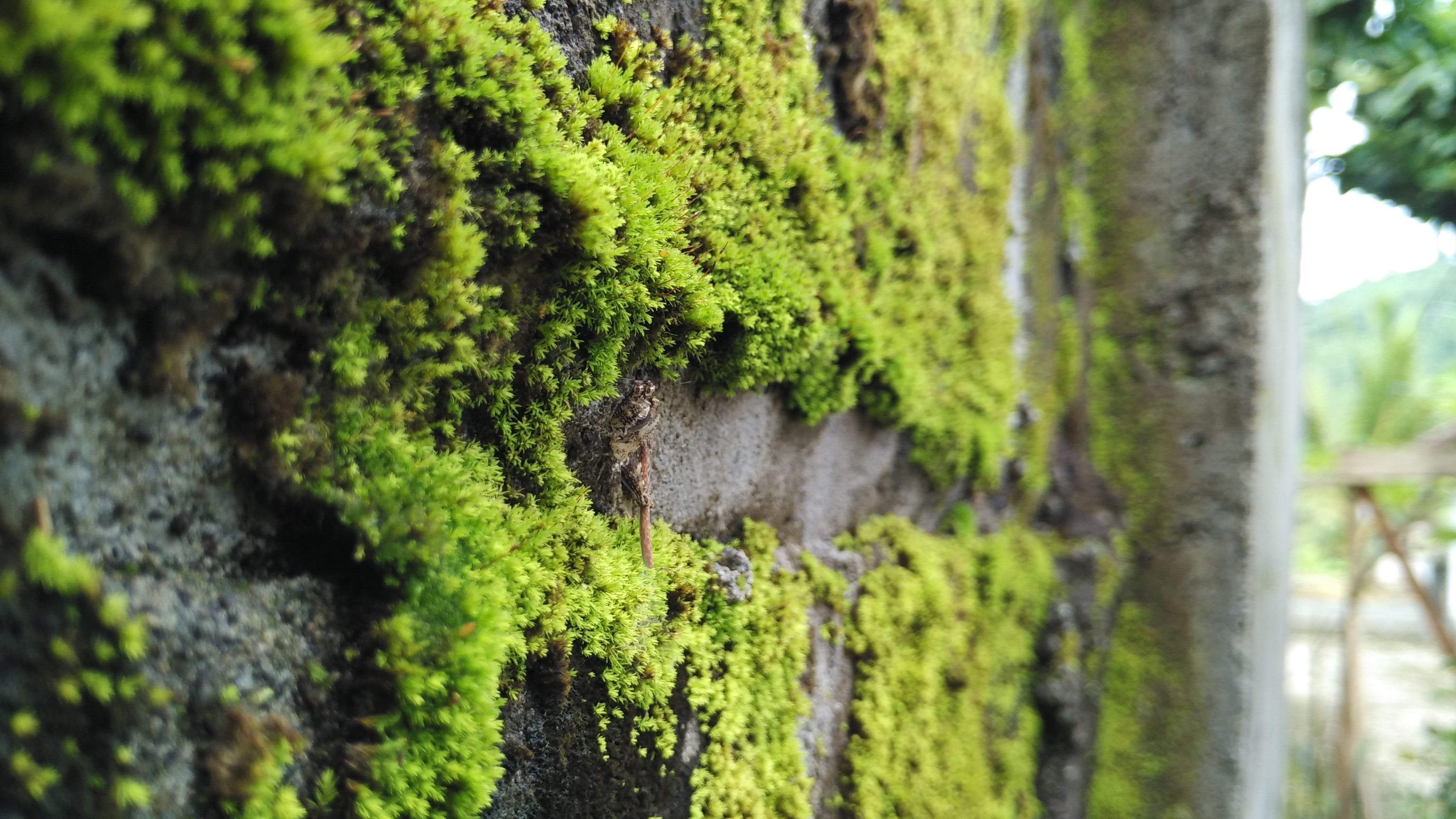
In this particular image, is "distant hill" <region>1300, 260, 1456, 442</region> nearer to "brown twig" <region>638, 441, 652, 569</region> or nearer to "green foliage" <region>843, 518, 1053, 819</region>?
"green foliage" <region>843, 518, 1053, 819</region>

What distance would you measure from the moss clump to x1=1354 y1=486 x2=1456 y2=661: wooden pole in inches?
367

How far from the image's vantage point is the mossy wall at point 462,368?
76cm

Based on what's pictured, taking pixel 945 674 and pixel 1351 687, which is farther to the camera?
pixel 1351 687

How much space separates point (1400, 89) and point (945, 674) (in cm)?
515

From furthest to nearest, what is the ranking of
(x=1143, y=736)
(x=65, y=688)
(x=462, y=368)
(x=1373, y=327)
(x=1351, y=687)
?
(x=1373, y=327) < (x=1351, y=687) < (x=1143, y=736) < (x=462, y=368) < (x=65, y=688)

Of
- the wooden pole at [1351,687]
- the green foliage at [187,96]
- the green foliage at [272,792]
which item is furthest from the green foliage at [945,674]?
the wooden pole at [1351,687]

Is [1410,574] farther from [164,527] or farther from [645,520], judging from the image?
[164,527]

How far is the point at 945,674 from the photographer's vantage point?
100 inches

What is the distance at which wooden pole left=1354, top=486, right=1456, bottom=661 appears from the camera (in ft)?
23.1

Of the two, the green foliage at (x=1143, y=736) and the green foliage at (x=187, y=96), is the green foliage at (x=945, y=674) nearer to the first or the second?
the green foliage at (x=1143, y=736)

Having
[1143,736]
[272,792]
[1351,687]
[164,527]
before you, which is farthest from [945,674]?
[1351,687]

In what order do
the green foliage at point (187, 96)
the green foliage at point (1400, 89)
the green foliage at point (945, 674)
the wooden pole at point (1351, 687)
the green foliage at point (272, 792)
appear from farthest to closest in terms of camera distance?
the wooden pole at point (1351, 687)
the green foliage at point (1400, 89)
the green foliage at point (945, 674)
the green foliage at point (272, 792)
the green foliage at point (187, 96)

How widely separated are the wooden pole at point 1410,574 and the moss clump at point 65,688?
9.31 metres

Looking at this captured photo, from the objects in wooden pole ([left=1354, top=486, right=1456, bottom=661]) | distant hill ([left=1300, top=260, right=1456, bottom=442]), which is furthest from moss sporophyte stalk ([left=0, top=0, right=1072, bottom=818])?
wooden pole ([left=1354, top=486, right=1456, bottom=661])
